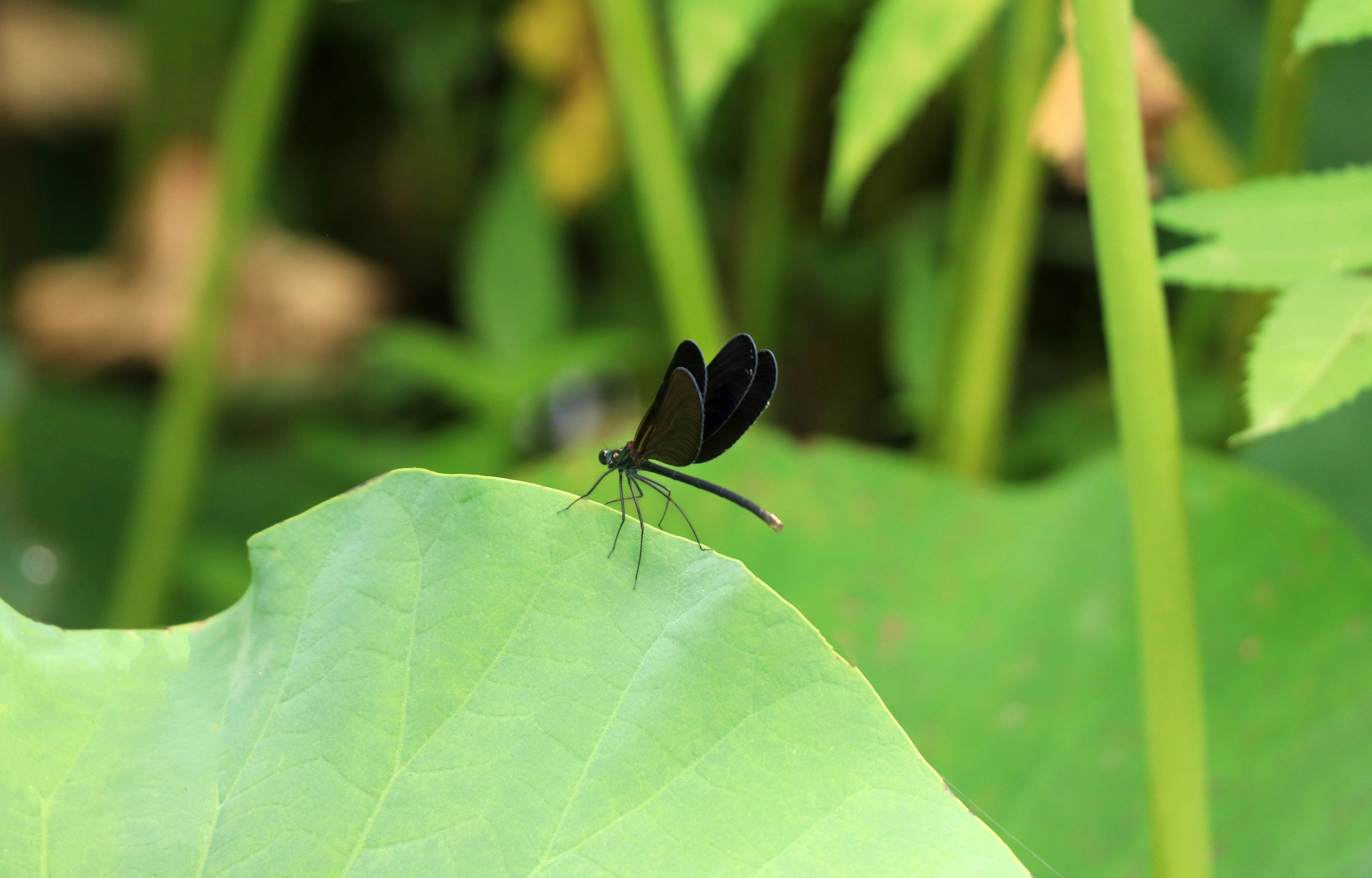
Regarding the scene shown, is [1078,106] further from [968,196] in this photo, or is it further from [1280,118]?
[968,196]

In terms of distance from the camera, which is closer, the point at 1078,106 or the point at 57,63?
the point at 1078,106

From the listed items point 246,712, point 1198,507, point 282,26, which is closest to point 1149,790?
point 1198,507

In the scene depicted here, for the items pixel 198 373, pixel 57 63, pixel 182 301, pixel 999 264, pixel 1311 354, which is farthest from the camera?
pixel 57 63

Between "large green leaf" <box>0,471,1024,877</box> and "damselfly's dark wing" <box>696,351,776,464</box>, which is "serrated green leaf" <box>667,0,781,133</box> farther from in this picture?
"large green leaf" <box>0,471,1024,877</box>

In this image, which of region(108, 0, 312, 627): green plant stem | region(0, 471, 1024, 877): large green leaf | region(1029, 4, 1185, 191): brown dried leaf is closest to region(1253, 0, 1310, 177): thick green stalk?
region(1029, 4, 1185, 191): brown dried leaf

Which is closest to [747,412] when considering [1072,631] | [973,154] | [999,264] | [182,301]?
[1072,631]

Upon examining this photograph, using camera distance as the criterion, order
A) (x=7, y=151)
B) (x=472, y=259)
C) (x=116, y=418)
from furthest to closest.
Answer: (x=7, y=151) → (x=116, y=418) → (x=472, y=259)

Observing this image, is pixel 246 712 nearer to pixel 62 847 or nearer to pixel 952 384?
pixel 62 847
